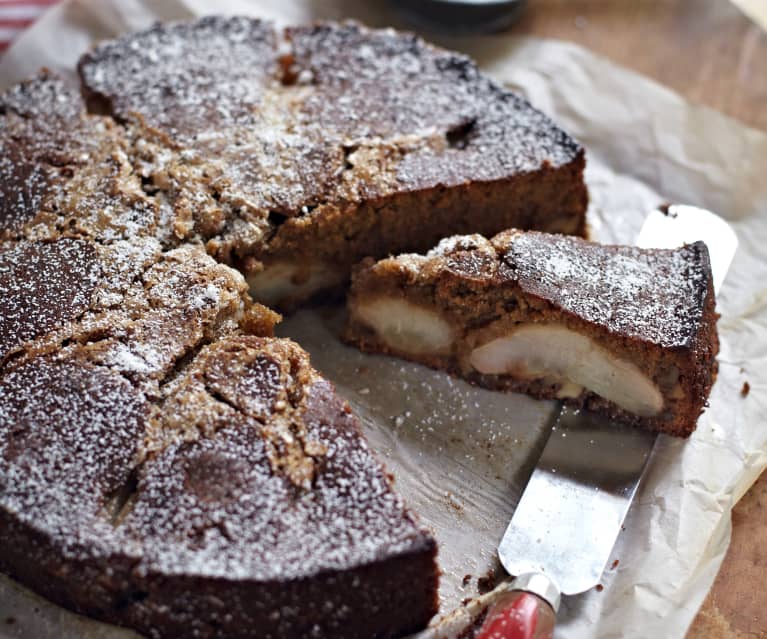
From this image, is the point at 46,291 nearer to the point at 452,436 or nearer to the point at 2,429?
the point at 2,429

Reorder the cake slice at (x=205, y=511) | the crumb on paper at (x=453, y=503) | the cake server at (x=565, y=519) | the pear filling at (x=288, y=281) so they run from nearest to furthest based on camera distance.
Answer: the cake slice at (x=205, y=511) → the cake server at (x=565, y=519) → the crumb on paper at (x=453, y=503) → the pear filling at (x=288, y=281)

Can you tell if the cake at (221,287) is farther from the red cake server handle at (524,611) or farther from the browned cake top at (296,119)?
the red cake server handle at (524,611)

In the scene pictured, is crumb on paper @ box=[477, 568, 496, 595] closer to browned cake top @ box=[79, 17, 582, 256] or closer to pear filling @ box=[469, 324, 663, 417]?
pear filling @ box=[469, 324, 663, 417]

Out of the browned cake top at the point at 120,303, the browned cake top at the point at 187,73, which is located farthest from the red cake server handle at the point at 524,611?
the browned cake top at the point at 187,73

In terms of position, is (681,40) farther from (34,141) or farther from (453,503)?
(34,141)

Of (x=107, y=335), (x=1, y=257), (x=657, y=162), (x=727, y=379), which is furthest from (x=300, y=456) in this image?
(x=657, y=162)

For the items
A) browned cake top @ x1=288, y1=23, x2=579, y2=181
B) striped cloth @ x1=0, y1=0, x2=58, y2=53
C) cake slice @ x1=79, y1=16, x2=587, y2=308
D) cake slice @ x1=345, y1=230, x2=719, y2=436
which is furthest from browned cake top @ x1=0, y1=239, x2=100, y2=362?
striped cloth @ x1=0, y1=0, x2=58, y2=53
